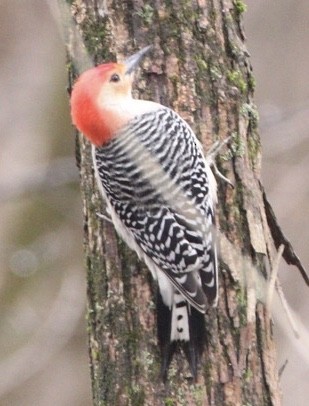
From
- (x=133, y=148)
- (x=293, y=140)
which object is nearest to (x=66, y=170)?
(x=293, y=140)

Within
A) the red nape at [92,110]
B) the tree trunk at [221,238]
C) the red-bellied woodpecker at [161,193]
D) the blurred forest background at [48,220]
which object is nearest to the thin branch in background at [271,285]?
the tree trunk at [221,238]

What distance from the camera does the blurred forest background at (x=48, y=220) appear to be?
7.93 metres

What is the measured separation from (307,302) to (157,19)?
4087mm

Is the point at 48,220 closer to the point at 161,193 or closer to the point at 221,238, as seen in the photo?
the point at 161,193

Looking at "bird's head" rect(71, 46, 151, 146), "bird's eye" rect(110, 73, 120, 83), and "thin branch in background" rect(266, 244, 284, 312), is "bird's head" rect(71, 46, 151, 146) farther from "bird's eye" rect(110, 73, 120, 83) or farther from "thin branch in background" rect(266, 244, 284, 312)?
"thin branch in background" rect(266, 244, 284, 312)

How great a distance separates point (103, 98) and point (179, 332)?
3.62 feet

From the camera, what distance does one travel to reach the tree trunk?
439 cm

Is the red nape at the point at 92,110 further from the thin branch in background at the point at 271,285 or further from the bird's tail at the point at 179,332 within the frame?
the thin branch in background at the point at 271,285

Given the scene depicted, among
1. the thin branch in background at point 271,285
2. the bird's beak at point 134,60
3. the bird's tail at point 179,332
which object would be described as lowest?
the bird's tail at point 179,332

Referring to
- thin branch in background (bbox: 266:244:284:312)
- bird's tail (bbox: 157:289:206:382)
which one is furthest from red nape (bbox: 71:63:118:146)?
thin branch in background (bbox: 266:244:284:312)

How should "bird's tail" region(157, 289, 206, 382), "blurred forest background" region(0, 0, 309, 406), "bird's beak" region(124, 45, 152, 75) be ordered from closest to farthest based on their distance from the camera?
"bird's tail" region(157, 289, 206, 382) < "bird's beak" region(124, 45, 152, 75) < "blurred forest background" region(0, 0, 309, 406)

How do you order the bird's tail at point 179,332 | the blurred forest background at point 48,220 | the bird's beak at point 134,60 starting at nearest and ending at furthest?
the bird's tail at point 179,332 < the bird's beak at point 134,60 < the blurred forest background at point 48,220

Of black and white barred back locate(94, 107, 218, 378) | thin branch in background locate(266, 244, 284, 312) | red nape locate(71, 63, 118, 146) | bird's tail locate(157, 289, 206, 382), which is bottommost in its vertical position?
bird's tail locate(157, 289, 206, 382)

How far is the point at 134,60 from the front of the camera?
455 centimetres
